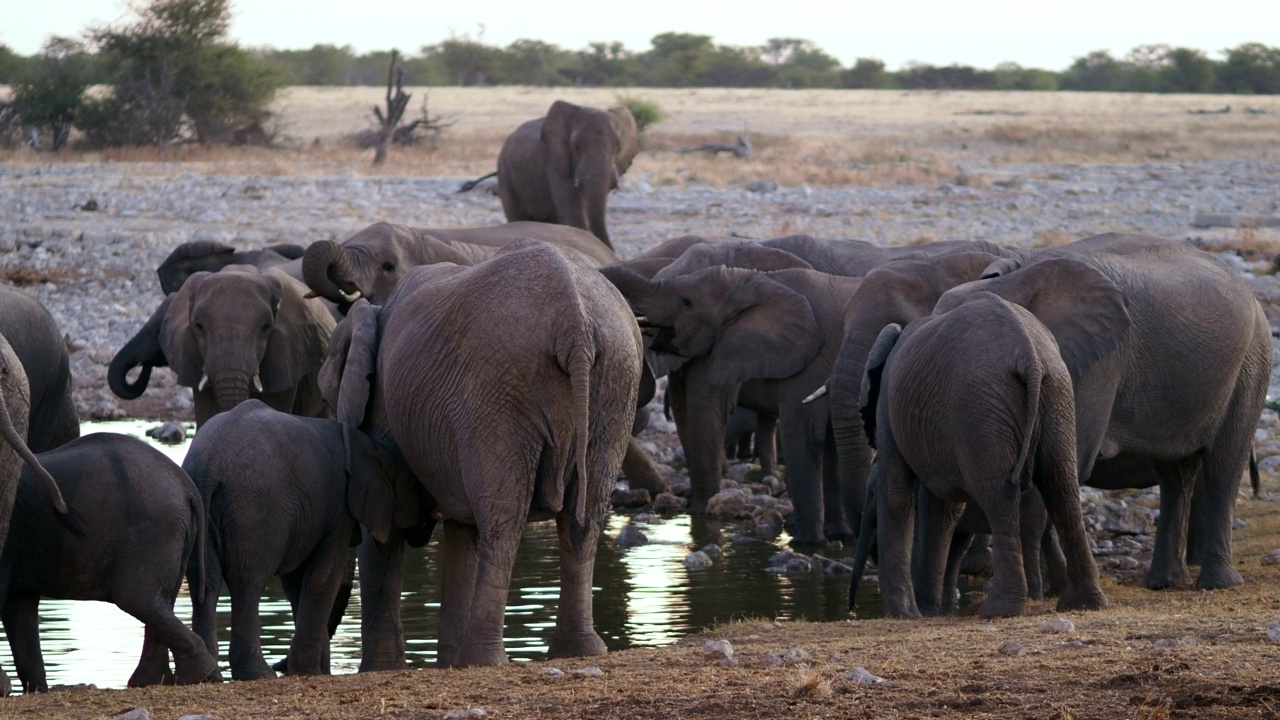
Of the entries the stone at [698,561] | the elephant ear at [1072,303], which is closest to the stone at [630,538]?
the stone at [698,561]

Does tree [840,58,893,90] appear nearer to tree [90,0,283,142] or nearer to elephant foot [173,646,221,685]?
tree [90,0,283,142]

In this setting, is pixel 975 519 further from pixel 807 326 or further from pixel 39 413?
pixel 39 413

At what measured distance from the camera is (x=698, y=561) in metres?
8.69

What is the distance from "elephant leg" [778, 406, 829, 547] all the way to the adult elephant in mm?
3265

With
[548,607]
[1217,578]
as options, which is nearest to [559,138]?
[548,607]

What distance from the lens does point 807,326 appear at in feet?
32.1

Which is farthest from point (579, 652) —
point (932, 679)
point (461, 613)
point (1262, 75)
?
point (1262, 75)

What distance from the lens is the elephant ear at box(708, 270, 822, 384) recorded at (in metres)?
9.79

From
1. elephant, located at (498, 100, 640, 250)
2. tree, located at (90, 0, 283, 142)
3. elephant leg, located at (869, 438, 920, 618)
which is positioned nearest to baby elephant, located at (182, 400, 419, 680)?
elephant leg, located at (869, 438, 920, 618)

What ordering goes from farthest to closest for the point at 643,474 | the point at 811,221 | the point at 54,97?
the point at 54,97
the point at 811,221
the point at 643,474

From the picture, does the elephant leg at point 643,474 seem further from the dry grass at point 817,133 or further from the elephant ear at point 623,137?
the dry grass at point 817,133

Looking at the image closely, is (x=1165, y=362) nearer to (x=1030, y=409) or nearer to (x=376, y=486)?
(x=1030, y=409)

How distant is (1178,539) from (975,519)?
0.97 meters

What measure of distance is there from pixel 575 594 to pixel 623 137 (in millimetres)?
10677
